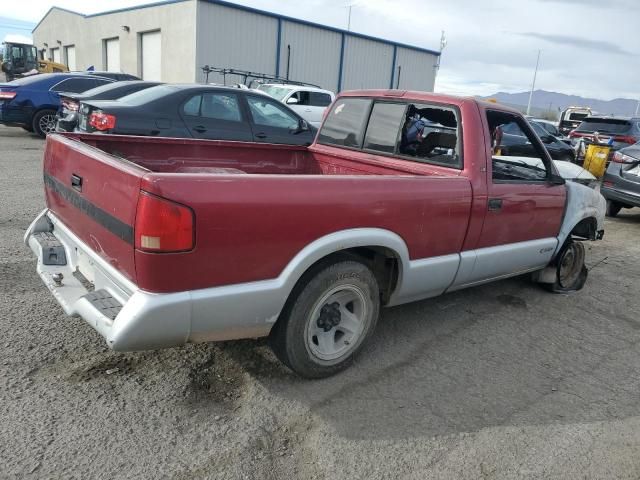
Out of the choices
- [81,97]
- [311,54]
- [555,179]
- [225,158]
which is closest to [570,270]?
[555,179]

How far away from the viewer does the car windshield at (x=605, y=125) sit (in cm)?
1564

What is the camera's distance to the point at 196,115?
27.4ft

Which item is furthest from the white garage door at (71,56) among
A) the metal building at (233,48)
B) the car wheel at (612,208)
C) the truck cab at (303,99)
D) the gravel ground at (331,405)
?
the gravel ground at (331,405)

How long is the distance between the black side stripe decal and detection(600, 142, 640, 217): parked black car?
8127 millimetres

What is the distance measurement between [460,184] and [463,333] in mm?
1220

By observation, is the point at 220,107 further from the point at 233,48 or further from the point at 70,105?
the point at 233,48

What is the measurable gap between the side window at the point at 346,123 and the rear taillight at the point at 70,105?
22.1 ft

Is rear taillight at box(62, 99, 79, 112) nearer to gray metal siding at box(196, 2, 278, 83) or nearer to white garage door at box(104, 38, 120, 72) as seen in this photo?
gray metal siding at box(196, 2, 278, 83)

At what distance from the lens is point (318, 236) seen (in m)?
2.80

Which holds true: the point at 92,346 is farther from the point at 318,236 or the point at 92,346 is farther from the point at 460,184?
the point at 460,184

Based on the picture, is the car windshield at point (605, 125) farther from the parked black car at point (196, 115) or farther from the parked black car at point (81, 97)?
the parked black car at point (81, 97)

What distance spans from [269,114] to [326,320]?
643 centimetres

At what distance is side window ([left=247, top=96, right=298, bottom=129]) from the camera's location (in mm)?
8820

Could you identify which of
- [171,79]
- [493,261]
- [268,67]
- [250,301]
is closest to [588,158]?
[493,261]
